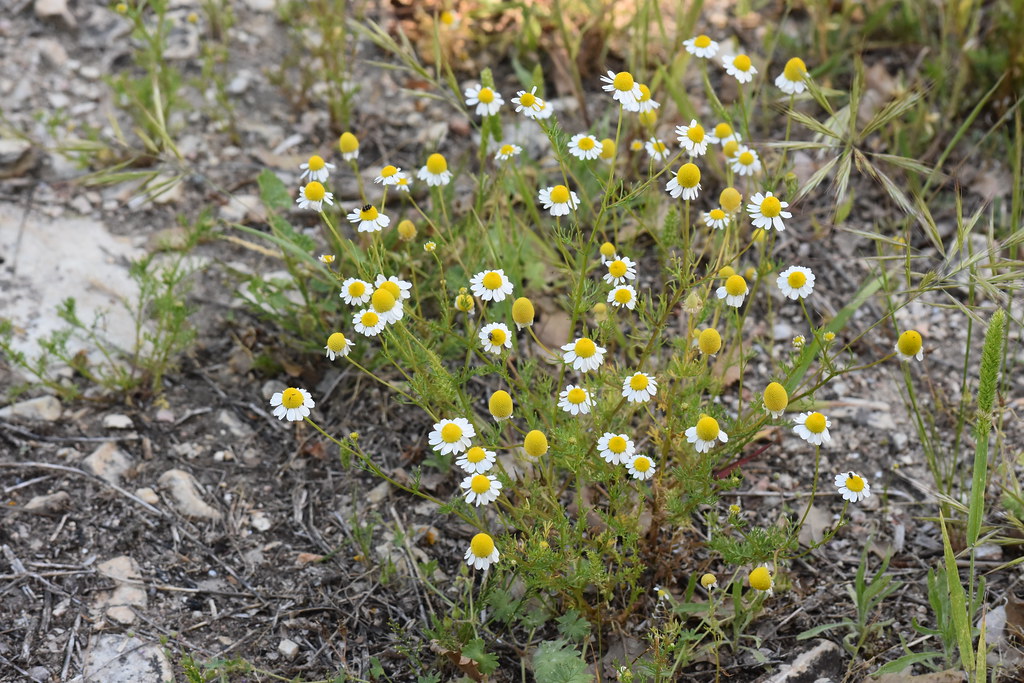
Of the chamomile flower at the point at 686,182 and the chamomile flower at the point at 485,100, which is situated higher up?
the chamomile flower at the point at 686,182

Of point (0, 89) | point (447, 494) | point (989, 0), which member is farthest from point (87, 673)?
point (989, 0)

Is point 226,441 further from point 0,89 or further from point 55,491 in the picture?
point 0,89

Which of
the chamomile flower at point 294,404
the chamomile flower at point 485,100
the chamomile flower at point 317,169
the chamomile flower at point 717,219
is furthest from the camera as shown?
the chamomile flower at point 485,100

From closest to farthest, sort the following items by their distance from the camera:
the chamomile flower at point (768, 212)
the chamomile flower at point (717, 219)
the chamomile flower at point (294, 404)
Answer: the chamomile flower at point (294, 404)
the chamomile flower at point (768, 212)
the chamomile flower at point (717, 219)

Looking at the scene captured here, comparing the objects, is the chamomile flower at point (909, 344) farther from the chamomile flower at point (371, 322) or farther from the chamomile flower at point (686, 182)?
the chamomile flower at point (371, 322)

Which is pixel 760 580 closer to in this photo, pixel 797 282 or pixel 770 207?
pixel 797 282

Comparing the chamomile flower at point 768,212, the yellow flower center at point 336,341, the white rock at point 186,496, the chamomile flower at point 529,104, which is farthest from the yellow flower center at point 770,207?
the white rock at point 186,496
